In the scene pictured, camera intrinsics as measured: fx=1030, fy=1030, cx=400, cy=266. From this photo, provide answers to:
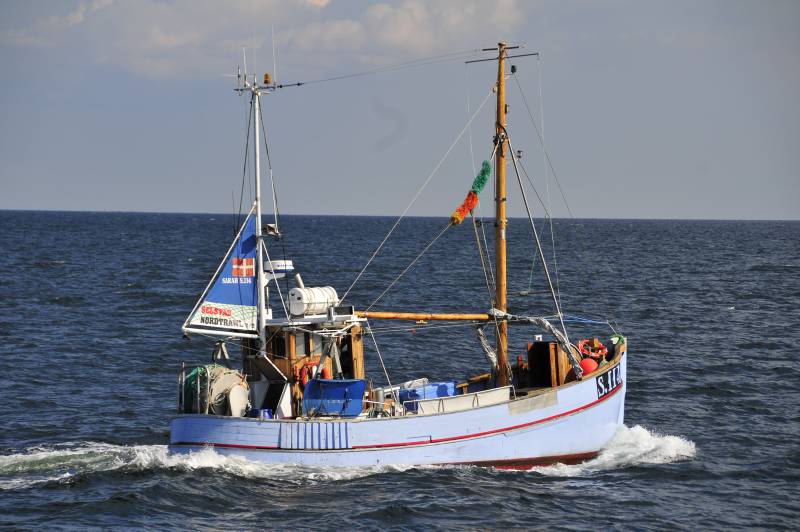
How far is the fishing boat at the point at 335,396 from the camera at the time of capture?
89.5ft

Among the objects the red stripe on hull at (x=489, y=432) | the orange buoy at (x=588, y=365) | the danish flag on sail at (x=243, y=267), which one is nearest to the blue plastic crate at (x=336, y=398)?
the red stripe on hull at (x=489, y=432)

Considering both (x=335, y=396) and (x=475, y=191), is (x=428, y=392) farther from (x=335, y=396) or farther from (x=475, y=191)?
(x=475, y=191)

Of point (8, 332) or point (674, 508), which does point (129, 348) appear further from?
point (674, 508)

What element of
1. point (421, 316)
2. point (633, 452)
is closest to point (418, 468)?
point (421, 316)

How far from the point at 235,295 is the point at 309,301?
6.73 feet

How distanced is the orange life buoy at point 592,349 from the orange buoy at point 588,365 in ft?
3.42

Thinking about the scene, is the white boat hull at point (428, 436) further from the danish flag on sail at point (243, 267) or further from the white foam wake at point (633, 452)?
the danish flag on sail at point (243, 267)

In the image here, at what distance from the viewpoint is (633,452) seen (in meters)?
30.9

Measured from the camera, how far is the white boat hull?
27141 mm

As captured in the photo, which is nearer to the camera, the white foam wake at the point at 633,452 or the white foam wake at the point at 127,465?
the white foam wake at the point at 127,465

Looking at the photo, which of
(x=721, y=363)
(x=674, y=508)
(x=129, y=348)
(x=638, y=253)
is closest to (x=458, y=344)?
(x=721, y=363)

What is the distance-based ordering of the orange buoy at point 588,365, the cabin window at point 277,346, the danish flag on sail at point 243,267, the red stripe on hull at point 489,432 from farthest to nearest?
1. the orange buoy at point 588,365
2. the cabin window at point 277,346
3. the danish flag on sail at point 243,267
4. the red stripe on hull at point 489,432

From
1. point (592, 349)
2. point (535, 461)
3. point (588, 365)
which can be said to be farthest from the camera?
point (592, 349)

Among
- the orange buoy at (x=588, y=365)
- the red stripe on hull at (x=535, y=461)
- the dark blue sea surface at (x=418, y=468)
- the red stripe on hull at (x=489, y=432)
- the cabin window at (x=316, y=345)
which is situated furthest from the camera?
the orange buoy at (x=588, y=365)
